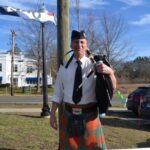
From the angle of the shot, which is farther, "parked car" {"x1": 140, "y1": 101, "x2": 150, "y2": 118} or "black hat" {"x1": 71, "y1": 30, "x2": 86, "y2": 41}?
"parked car" {"x1": 140, "y1": 101, "x2": 150, "y2": 118}

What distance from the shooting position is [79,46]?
5383 millimetres

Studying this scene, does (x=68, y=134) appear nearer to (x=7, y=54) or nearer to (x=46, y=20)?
(x=46, y=20)

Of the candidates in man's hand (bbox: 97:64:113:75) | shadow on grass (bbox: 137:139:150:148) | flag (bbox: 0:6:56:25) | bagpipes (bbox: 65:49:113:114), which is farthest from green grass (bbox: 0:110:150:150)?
man's hand (bbox: 97:64:113:75)

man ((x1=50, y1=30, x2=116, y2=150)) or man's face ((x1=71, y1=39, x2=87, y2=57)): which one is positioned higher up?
man's face ((x1=71, y1=39, x2=87, y2=57))

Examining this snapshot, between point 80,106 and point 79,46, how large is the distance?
0.66m

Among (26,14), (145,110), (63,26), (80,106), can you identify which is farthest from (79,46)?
(145,110)

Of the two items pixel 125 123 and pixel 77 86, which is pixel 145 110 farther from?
pixel 77 86

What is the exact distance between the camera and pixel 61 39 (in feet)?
28.2

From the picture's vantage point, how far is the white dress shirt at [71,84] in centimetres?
539

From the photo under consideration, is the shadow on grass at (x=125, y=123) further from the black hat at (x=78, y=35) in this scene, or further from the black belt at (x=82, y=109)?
the black hat at (x=78, y=35)

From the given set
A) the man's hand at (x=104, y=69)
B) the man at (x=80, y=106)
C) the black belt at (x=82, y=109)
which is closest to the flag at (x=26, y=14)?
the man at (x=80, y=106)

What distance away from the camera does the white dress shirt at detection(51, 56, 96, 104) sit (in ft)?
17.7

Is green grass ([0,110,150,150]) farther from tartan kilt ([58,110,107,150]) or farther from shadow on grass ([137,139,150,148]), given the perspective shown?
tartan kilt ([58,110,107,150])

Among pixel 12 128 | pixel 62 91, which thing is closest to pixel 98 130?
pixel 62 91
